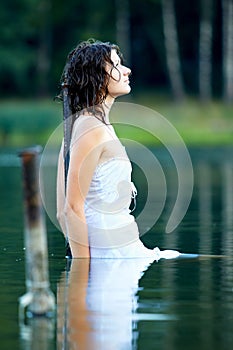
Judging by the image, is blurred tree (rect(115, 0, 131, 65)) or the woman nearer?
the woman

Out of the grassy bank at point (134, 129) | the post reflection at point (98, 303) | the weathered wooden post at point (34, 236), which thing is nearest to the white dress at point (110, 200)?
the post reflection at point (98, 303)

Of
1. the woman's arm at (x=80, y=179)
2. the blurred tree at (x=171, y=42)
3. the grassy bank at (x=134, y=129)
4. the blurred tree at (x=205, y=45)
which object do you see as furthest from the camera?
the blurred tree at (x=171, y=42)

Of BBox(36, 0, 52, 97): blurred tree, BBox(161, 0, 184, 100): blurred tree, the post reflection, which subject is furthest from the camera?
BBox(36, 0, 52, 97): blurred tree

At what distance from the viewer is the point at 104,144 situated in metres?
9.02

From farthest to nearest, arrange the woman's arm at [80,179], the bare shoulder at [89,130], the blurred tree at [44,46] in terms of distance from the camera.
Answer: the blurred tree at [44,46]
the bare shoulder at [89,130]
the woman's arm at [80,179]

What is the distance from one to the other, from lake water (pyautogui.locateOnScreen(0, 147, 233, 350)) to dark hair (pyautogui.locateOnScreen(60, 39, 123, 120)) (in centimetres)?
111

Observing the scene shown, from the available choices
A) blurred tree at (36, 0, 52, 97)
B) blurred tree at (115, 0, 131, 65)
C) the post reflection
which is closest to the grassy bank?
blurred tree at (115, 0, 131, 65)

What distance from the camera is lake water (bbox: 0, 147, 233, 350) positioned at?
6848mm

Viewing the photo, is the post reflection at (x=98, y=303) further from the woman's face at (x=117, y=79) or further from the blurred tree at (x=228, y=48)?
the blurred tree at (x=228, y=48)

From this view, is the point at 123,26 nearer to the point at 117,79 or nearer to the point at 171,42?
the point at 171,42

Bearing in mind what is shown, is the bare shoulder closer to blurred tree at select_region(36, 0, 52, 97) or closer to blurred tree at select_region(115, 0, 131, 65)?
blurred tree at select_region(115, 0, 131, 65)

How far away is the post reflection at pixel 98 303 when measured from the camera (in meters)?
6.82

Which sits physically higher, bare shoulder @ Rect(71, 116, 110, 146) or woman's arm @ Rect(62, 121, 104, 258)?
bare shoulder @ Rect(71, 116, 110, 146)

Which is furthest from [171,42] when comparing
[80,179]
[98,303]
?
[98,303]
